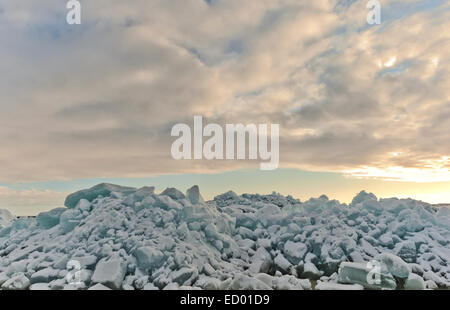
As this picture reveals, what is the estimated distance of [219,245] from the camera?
591cm

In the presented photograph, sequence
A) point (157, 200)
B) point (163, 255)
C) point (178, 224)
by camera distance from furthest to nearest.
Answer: point (157, 200)
point (178, 224)
point (163, 255)

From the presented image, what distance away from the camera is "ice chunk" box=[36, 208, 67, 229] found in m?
7.07

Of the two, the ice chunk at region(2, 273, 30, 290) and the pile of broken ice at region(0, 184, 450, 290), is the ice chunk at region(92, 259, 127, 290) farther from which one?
the ice chunk at region(2, 273, 30, 290)

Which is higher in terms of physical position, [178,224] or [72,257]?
[178,224]

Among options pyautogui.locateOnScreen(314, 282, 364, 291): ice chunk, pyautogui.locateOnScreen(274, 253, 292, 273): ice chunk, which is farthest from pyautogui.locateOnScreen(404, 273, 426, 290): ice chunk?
pyautogui.locateOnScreen(274, 253, 292, 273): ice chunk

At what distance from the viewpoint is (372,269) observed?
530 cm

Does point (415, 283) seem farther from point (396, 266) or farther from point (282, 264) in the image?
point (282, 264)

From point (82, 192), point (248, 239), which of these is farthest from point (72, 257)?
point (248, 239)

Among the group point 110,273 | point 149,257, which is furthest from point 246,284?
point 110,273

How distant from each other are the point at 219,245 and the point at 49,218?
151 inches

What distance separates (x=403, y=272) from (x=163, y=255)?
12.7 ft

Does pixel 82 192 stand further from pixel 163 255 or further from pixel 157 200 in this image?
pixel 163 255

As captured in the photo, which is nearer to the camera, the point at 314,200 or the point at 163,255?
the point at 163,255

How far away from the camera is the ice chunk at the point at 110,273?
483 centimetres
